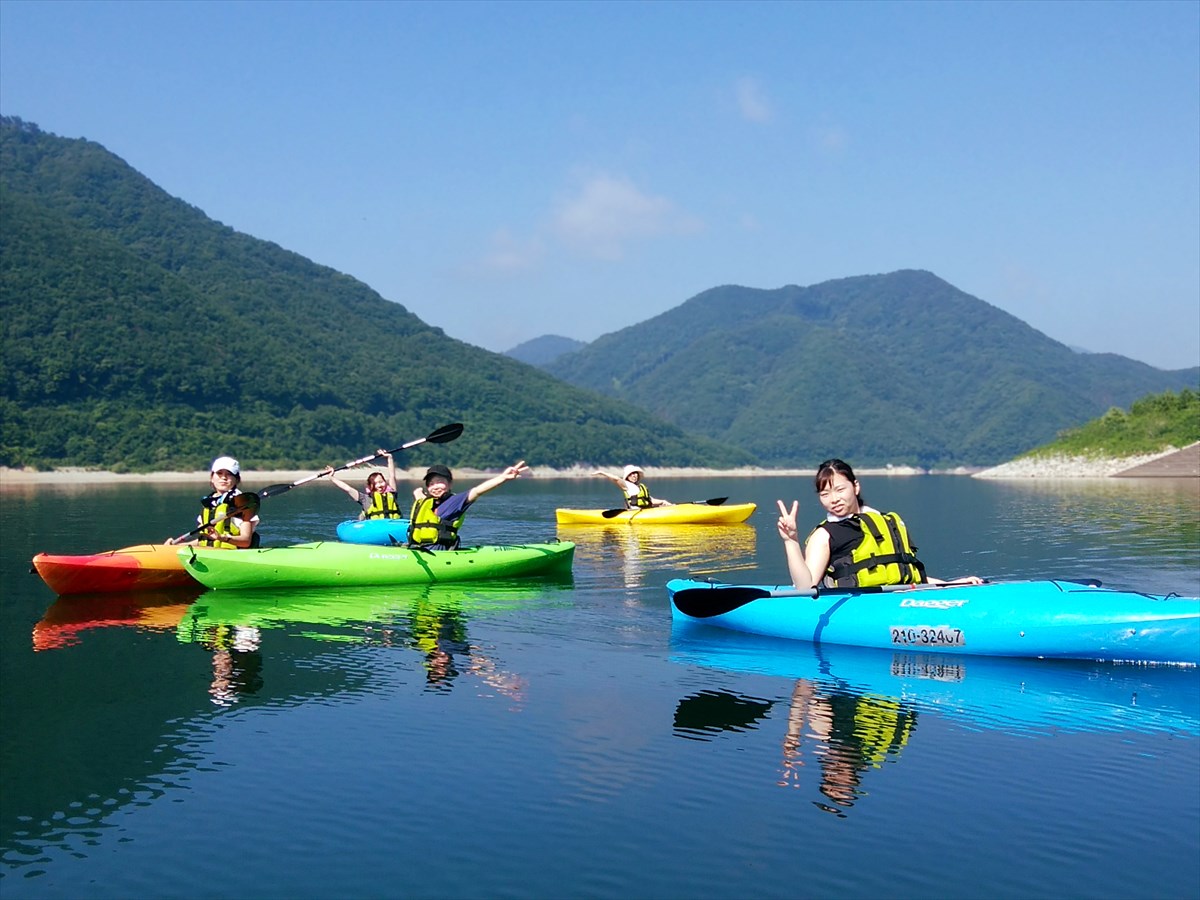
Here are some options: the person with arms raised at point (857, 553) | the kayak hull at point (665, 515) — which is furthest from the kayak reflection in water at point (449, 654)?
the kayak hull at point (665, 515)

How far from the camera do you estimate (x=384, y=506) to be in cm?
2484

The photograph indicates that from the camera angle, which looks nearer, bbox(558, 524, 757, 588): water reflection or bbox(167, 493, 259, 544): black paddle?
bbox(167, 493, 259, 544): black paddle

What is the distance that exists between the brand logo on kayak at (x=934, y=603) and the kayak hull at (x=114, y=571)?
10.8 m

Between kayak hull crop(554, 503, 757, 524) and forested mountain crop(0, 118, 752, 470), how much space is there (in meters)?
58.3

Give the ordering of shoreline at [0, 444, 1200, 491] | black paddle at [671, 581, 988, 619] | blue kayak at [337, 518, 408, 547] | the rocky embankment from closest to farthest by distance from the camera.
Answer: black paddle at [671, 581, 988, 619]
blue kayak at [337, 518, 408, 547]
shoreline at [0, 444, 1200, 491]
the rocky embankment

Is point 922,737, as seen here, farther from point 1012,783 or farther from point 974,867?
point 974,867

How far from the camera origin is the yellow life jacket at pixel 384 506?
24828 millimetres

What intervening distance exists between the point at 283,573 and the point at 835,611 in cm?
880

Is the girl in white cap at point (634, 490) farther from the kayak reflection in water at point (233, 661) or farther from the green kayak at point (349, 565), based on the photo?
the kayak reflection in water at point (233, 661)

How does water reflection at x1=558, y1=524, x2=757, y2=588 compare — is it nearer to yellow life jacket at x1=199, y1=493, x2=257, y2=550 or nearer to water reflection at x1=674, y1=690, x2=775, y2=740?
yellow life jacket at x1=199, y1=493, x2=257, y2=550

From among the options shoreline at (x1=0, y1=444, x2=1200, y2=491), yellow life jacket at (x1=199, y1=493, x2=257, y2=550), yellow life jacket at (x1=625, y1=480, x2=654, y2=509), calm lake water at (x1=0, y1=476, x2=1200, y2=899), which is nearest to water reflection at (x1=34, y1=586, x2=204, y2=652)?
calm lake water at (x1=0, y1=476, x2=1200, y2=899)

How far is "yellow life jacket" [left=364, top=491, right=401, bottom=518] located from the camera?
24.8 metres

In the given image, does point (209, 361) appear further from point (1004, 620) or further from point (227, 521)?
point (1004, 620)

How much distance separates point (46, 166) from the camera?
170125mm
